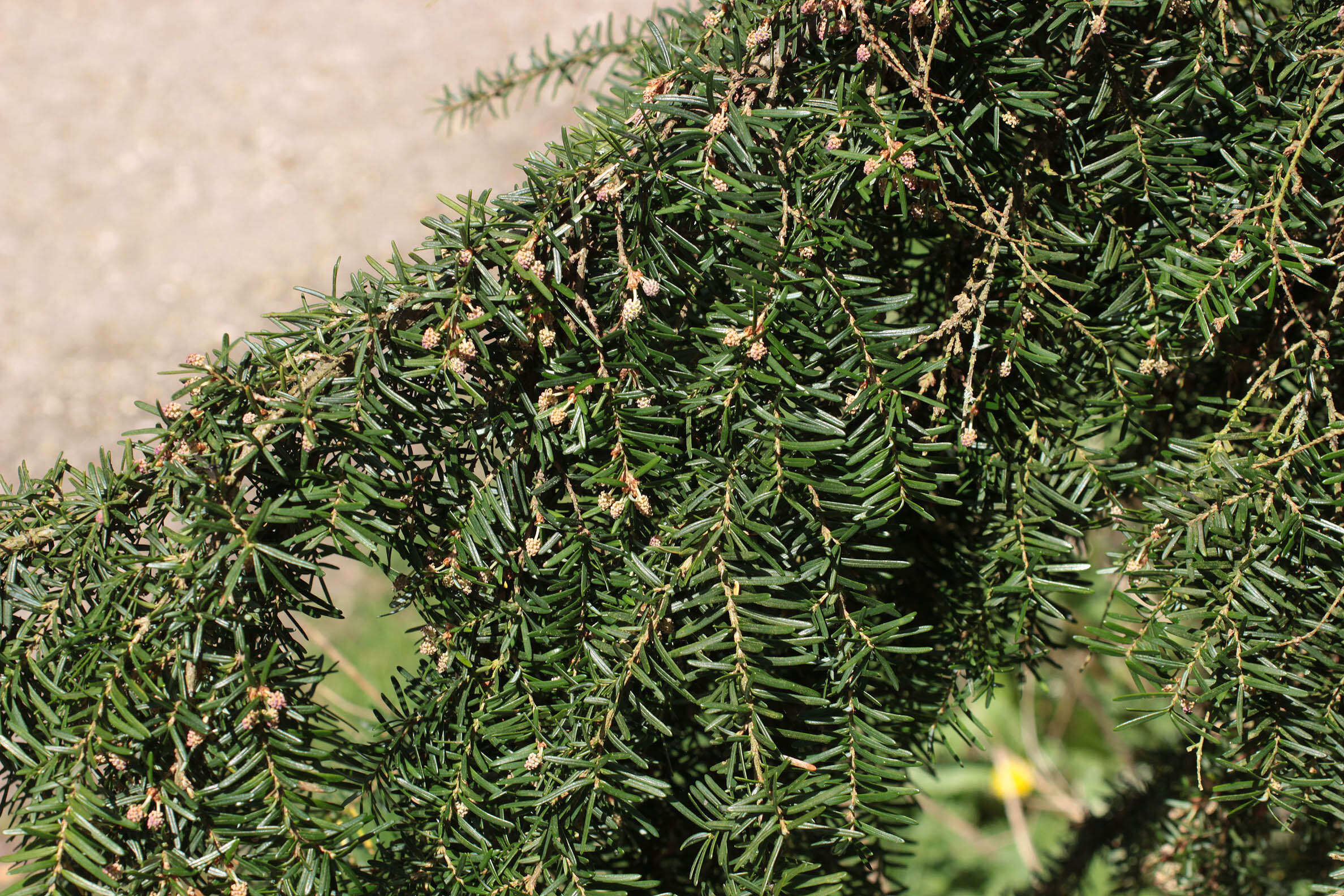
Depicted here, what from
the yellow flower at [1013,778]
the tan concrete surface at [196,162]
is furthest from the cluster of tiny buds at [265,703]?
the tan concrete surface at [196,162]

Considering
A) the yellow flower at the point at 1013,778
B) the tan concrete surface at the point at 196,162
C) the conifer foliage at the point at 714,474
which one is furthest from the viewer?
the tan concrete surface at the point at 196,162

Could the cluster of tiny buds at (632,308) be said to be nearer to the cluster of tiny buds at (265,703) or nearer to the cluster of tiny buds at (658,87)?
the cluster of tiny buds at (658,87)

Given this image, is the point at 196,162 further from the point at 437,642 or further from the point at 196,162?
the point at 437,642

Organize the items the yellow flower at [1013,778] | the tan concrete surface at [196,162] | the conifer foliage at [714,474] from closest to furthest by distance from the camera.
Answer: the conifer foliage at [714,474]
the yellow flower at [1013,778]
the tan concrete surface at [196,162]

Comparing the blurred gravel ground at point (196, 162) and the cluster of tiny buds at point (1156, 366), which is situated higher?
the blurred gravel ground at point (196, 162)

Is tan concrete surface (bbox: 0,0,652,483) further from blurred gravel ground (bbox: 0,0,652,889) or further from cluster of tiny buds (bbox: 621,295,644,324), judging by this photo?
cluster of tiny buds (bbox: 621,295,644,324)

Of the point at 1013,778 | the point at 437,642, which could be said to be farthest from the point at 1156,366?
the point at 1013,778

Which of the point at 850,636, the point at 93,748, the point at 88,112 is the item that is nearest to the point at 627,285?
A: the point at 850,636

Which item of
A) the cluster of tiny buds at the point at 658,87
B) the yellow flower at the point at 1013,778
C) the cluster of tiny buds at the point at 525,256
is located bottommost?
the yellow flower at the point at 1013,778
